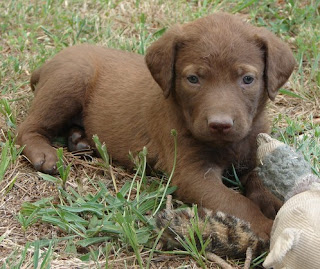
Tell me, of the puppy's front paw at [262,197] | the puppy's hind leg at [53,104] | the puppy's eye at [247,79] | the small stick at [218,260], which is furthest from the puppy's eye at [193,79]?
the puppy's hind leg at [53,104]

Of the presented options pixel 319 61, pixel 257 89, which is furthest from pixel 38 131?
pixel 319 61

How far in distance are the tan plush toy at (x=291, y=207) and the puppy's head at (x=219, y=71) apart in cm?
30

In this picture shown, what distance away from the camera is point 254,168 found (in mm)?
4727

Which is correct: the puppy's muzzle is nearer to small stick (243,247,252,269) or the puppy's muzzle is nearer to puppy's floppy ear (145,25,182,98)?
puppy's floppy ear (145,25,182,98)

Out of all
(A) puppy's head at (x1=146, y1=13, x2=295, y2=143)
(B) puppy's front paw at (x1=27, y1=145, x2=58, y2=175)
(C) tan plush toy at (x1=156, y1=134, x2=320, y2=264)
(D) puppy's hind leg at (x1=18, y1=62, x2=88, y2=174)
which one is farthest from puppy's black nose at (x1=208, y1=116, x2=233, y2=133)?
(D) puppy's hind leg at (x1=18, y1=62, x2=88, y2=174)

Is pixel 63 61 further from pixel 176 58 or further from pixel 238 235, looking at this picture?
pixel 238 235

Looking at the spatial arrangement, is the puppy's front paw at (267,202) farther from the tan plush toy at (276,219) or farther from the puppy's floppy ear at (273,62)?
the puppy's floppy ear at (273,62)

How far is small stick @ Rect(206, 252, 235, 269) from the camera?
366 cm

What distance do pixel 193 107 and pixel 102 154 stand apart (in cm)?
79

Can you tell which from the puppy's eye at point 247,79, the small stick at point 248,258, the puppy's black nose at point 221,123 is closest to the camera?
the small stick at point 248,258

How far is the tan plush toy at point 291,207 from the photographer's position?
3074mm

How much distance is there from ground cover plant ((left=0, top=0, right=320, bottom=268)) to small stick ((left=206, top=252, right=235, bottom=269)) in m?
0.04

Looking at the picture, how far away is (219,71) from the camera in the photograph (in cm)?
421

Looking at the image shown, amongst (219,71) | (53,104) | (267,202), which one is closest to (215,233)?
(267,202)
